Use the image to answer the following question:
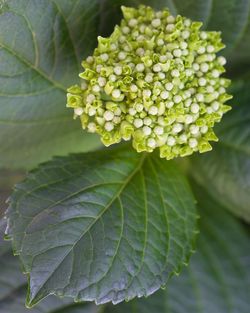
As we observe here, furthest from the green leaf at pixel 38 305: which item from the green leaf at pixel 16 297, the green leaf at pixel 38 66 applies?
the green leaf at pixel 38 66

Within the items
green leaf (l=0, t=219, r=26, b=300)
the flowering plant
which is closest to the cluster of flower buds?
the flowering plant

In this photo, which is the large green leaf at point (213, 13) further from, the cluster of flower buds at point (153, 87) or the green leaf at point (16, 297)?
the green leaf at point (16, 297)

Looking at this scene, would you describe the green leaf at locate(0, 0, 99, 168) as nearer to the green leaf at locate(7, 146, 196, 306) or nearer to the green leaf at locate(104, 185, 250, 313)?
the green leaf at locate(7, 146, 196, 306)

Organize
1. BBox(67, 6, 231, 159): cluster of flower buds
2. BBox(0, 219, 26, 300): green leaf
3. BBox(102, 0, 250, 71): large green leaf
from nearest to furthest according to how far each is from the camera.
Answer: BBox(67, 6, 231, 159): cluster of flower buds
BBox(102, 0, 250, 71): large green leaf
BBox(0, 219, 26, 300): green leaf

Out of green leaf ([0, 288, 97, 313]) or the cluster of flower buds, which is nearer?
the cluster of flower buds

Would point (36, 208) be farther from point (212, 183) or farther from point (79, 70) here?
point (212, 183)

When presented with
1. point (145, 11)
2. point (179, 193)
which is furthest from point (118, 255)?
point (145, 11)

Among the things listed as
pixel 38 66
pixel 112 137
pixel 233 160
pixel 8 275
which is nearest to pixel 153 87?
pixel 112 137
